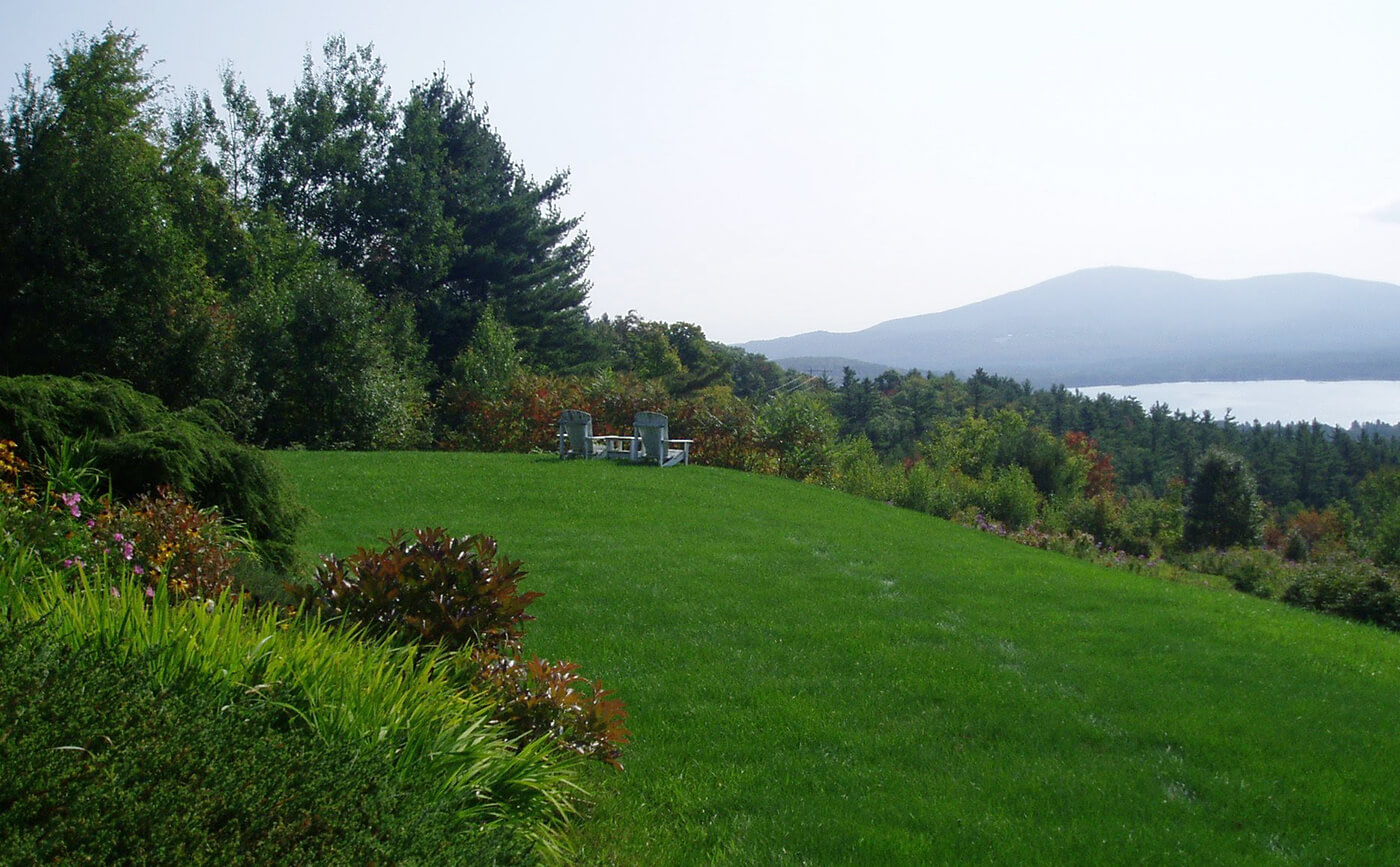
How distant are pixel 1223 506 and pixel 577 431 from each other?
24.0 meters

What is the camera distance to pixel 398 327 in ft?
91.6

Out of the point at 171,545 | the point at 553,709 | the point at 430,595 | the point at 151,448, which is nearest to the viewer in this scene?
the point at 553,709

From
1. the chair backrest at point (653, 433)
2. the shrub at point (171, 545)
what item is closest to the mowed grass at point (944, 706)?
the shrub at point (171, 545)

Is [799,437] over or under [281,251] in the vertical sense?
under

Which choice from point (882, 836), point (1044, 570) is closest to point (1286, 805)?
point (882, 836)

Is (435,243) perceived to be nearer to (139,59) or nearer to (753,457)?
(139,59)

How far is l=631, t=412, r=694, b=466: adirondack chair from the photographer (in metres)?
17.1

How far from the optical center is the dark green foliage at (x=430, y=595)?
4566mm

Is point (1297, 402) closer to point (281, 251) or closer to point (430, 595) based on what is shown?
point (281, 251)

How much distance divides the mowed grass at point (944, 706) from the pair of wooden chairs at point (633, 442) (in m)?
6.41

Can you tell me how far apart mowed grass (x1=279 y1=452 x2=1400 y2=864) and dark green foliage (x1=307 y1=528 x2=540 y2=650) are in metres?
0.97

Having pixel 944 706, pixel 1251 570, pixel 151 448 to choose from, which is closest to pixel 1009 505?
pixel 1251 570

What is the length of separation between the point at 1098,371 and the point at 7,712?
21471 cm

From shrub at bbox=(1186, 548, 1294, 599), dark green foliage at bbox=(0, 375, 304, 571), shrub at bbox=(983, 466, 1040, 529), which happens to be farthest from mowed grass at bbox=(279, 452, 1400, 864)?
shrub at bbox=(983, 466, 1040, 529)
